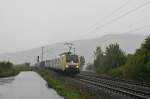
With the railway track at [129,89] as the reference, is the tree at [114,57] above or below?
above

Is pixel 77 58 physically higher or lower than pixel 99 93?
higher

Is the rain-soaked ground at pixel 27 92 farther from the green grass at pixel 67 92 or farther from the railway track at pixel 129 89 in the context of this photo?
the railway track at pixel 129 89

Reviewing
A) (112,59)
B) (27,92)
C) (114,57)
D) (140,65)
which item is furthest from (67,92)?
(112,59)

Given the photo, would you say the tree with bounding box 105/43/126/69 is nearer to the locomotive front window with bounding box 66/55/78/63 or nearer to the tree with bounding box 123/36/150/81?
the locomotive front window with bounding box 66/55/78/63

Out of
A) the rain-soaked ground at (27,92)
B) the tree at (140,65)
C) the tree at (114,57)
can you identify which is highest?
the tree at (114,57)

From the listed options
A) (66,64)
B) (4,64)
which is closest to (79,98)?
(66,64)

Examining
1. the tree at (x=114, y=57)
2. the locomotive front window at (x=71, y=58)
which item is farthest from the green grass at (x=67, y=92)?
the tree at (x=114, y=57)

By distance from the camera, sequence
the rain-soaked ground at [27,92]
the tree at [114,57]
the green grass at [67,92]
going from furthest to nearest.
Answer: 1. the tree at [114,57]
2. the rain-soaked ground at [27,92]
3. the green grass at [67,92]

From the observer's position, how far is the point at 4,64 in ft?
342

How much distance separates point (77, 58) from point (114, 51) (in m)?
13.6

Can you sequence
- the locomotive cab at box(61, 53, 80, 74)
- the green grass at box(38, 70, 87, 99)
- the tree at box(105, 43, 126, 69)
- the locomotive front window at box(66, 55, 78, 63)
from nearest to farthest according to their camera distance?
the green grass at box(38, 70, 87, 99), the locomotive cab at box(61, 53, 80, 74), the locomotive front window at box(66, 55, 78, 63), the tree at box(105, 43, 126, 69)

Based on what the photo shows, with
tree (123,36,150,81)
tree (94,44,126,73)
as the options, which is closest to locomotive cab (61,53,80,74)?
tree (123,36,150,81)

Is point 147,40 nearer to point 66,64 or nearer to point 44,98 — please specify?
point 66,64

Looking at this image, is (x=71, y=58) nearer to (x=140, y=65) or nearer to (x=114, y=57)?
(x=114, y=57)
